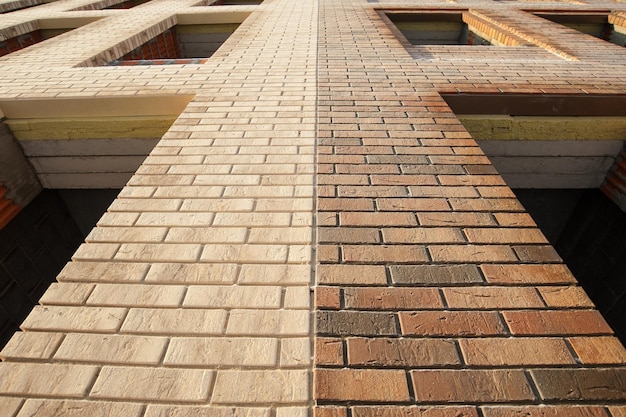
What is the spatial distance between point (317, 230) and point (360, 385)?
65 cm

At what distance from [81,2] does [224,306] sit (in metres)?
8.70

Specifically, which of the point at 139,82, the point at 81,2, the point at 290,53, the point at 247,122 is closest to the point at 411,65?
the point at 290,53

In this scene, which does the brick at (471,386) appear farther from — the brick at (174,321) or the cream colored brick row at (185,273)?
the brick at (174,321)

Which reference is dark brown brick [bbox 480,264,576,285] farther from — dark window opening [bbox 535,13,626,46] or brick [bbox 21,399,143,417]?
dark window opening [bbox 535,13,626,46]

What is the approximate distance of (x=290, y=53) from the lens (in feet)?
11.5

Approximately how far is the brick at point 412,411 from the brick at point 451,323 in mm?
217

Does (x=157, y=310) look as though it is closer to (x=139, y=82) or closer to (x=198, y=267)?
(x=198, y=267)

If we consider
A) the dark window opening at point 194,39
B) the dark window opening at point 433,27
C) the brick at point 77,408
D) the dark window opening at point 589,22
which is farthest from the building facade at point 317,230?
the dark window opening at point 589,22

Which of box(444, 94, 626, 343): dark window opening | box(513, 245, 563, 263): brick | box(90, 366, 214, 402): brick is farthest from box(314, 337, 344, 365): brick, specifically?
box(444, 94, 626, 343): dark window opening

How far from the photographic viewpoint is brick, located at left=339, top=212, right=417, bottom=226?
150 centimetres

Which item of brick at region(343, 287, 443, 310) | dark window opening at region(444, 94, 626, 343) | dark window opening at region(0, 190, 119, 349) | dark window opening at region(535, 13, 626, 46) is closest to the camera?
brick at region(343, 287, 443, 310)

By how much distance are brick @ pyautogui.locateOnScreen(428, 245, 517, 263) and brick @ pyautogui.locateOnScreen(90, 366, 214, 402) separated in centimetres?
93

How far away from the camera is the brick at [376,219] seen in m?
1.50

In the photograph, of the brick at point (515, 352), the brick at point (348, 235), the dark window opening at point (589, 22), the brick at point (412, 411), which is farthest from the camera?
the dark window opening at point (589, 22)
